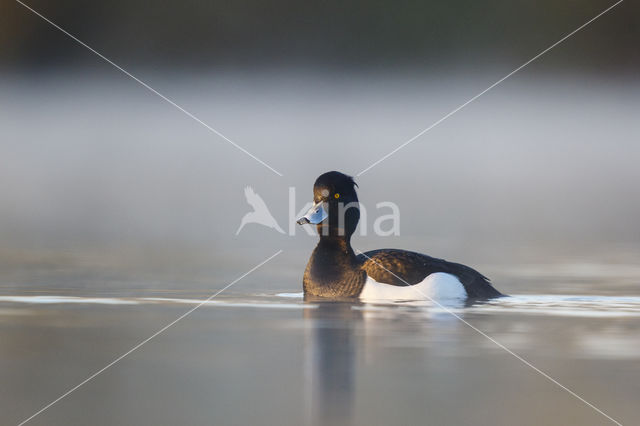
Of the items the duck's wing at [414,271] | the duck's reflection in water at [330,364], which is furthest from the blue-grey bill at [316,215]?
the duck's reflection in water at [330,364]

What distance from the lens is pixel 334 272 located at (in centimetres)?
656

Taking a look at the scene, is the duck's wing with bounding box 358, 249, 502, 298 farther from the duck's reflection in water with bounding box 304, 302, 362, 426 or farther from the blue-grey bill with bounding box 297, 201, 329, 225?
the duck's reflection in water with bounding box 304, 302, 362, 426

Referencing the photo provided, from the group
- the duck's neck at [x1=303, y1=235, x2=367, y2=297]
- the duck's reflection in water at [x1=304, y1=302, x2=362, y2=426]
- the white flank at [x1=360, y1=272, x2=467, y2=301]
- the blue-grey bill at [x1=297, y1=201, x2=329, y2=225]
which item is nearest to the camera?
the duck's reflection in water at [x1=304, y1=302, x2=362, y2=426]

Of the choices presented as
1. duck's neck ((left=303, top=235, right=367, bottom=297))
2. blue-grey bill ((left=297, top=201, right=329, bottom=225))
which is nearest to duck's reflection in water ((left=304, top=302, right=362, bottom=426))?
duck's neck ((left=303, top=235, right=367, bottom=297))

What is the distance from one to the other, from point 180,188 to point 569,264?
6563mm

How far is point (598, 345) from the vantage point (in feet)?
14.9

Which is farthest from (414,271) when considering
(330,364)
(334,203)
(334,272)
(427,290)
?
(330,364)

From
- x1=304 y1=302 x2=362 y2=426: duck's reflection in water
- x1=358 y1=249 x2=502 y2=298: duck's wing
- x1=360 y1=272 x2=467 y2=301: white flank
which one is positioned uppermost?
x1=358 y1=249 x2=502 y2=298: duck's wing

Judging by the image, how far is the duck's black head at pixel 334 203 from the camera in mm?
6762

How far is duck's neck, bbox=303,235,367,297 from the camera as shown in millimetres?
6484

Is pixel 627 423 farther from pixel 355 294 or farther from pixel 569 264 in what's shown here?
pixel 569 264

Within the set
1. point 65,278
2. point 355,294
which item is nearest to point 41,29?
point 65,278

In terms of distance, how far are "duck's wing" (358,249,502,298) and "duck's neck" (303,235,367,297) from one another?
111 mm

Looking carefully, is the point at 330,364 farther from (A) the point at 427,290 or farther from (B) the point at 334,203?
(B) the point at 334,203
